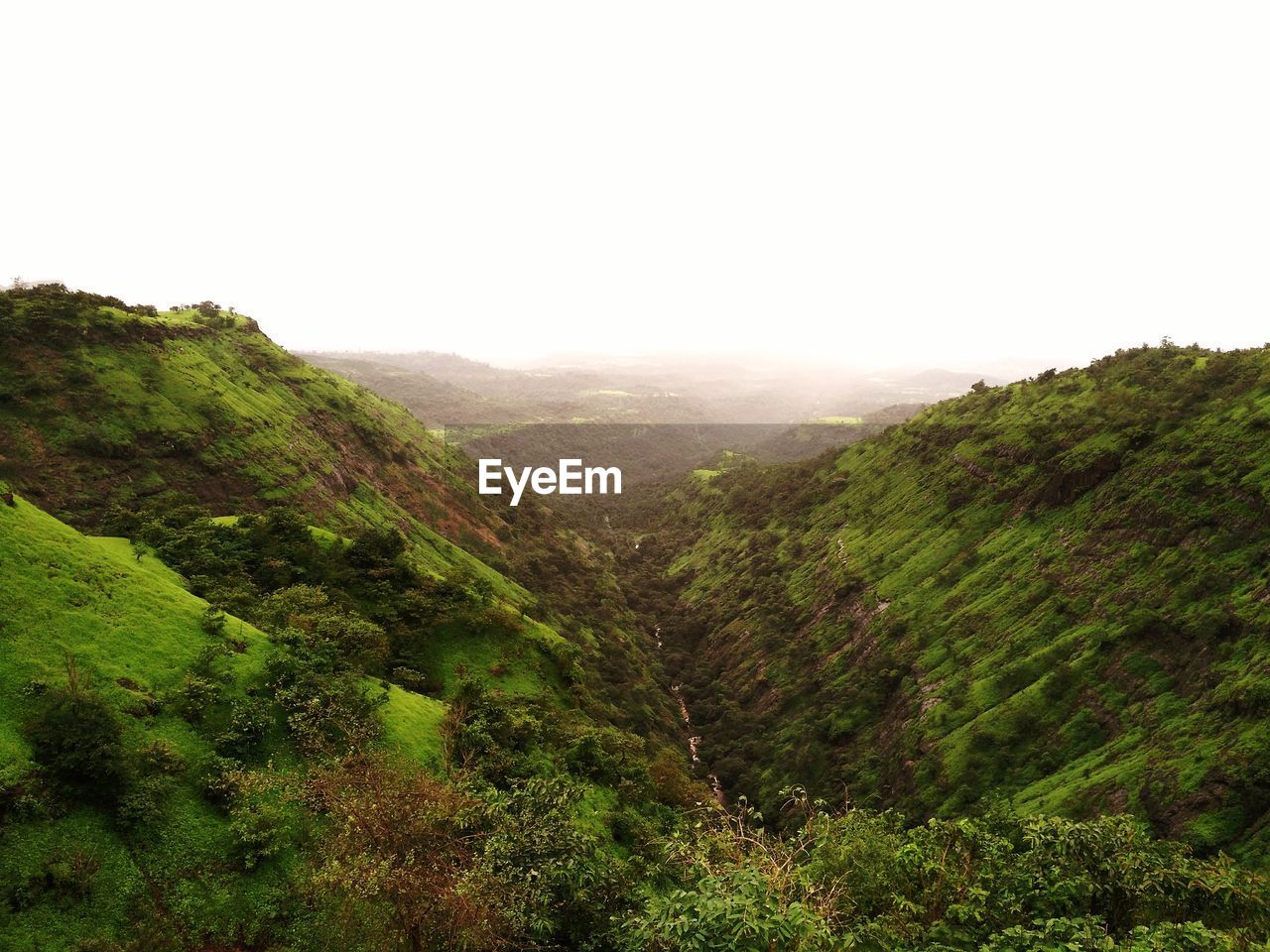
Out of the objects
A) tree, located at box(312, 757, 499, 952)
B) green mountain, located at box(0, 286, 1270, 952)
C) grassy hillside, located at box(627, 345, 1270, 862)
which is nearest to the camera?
tree, located at box(312, 757, 499, 952)

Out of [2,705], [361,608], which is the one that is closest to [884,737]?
[361,608]

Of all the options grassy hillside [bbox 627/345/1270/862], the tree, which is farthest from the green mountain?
grassy hillside [bbox 627/345/1270/862]

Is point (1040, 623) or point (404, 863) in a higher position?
point (404, 863)

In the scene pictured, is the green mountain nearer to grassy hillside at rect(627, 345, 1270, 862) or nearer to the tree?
the tree

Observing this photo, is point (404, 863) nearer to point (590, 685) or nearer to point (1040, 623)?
point (590, 685)

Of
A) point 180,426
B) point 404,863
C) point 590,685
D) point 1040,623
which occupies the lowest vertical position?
point 590,685

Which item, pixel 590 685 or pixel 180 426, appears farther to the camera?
pixel 590 685

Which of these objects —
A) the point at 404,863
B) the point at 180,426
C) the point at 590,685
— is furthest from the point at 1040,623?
the point at 180,426

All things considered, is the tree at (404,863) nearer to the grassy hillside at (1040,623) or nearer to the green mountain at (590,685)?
the green mountain at (590,685)

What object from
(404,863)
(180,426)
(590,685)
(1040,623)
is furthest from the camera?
(590,685)
